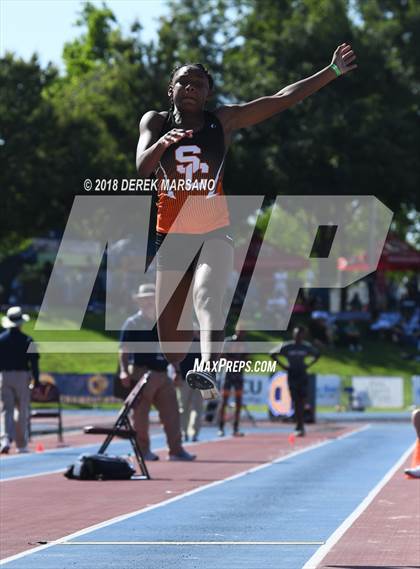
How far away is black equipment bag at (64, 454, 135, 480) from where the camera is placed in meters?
14.8

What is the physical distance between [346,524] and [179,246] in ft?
13.0

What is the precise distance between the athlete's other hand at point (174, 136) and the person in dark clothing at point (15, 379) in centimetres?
1249

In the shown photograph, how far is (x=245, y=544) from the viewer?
9289 millimetres

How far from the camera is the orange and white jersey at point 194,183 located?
23.5 ft

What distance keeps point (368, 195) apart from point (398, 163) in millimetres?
1954

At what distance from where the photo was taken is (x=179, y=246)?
7.33 meters

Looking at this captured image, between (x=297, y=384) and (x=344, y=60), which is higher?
(x=344, y=60)

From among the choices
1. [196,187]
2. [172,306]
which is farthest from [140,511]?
[196,187]

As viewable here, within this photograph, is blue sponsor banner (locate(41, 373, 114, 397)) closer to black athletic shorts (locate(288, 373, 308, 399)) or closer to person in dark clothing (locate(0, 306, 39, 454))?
black athletic shorts (locate(288, 373, 308, 399))

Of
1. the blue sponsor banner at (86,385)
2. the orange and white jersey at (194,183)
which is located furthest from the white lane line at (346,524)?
the blue sponsor banner at (86,385)

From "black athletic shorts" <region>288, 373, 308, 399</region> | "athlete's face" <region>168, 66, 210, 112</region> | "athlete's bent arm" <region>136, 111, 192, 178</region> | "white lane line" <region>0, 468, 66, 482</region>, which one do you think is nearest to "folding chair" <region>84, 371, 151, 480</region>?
"white lane line" <region>0, 468, 66, 482</region>

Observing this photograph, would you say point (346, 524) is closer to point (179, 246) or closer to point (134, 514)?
point (134, 514)

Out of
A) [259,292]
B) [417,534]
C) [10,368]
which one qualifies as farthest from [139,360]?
[259,292]

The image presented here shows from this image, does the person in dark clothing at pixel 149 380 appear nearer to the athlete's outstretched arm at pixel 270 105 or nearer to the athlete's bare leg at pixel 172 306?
the athlete's bare leg at pixel 172 306
